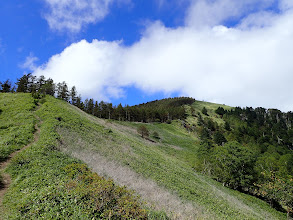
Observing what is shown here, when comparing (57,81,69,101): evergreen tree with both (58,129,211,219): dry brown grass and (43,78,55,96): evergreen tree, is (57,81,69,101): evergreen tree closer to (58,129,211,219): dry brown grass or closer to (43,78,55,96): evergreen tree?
(43,78,55,96): evergreen tree

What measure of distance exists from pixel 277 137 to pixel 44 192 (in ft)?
557

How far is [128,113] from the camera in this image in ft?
345

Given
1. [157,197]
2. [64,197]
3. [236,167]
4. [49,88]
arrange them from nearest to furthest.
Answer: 1. [64,197]
2. [157,197]
3. [236,167]
4. [49,88]

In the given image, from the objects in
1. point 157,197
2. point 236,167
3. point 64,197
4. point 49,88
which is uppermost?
point 49,88

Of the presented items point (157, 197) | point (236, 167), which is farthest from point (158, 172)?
point (236, 167)

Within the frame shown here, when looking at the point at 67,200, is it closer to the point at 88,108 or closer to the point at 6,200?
the point at 6,200

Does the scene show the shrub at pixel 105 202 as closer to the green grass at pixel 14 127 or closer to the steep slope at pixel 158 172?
the steep slope at pixel 158 172

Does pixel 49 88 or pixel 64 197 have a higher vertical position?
pixel 49 88

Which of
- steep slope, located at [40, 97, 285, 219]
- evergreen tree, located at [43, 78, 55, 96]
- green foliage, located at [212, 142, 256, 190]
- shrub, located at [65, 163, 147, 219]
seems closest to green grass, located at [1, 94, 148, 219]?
shrub, located at [65, 163, 147, 219]

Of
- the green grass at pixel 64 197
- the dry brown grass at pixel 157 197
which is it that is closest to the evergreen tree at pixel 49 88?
the dry brown grass at pixel 157 197

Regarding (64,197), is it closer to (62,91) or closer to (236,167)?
(236,167)

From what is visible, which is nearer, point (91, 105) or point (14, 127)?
point (14, 127)

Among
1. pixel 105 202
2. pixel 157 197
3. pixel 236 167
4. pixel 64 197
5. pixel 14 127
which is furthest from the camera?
pixel 236 167

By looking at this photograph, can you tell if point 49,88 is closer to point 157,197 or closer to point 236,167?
point 157,197
